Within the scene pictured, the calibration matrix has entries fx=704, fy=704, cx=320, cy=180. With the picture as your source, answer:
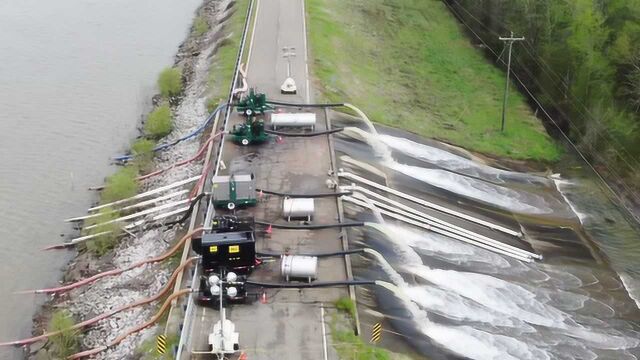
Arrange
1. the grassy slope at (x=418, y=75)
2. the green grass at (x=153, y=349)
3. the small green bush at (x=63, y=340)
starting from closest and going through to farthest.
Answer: the green grass at (x=153, y=349)
the small green bush at (x=63, y=340)
the grassy slope at (x=418, y=75)

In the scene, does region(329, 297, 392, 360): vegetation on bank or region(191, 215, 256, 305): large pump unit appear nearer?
region(329, 297, 392, 360): vegetation on bank

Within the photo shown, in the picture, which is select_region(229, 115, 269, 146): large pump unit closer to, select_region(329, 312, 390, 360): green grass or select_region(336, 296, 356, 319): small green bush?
select_region(336, 296, 356, 319): small green bush

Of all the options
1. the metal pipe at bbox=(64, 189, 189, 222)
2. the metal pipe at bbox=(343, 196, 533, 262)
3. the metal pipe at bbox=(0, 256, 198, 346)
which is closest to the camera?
the metal pipe at bbox=(0, 256, 198, 346)

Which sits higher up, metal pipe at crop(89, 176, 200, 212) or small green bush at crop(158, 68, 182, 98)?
small green bush at crop(158, 68, 182, 98)

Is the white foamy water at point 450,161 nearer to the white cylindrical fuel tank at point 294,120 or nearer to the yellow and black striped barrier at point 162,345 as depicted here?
the white cylindrical fuel tank at point 294,120

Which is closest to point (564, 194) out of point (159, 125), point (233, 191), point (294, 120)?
point (294, 120)

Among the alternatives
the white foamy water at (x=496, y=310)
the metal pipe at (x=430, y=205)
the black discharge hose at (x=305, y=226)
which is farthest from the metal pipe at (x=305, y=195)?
the white foamy water at (x=496, y=310)

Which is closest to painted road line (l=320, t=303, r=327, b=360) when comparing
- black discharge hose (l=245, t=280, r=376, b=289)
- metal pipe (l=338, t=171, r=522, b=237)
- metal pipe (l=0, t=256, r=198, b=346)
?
black discharge hose (l=245, t=280, r=376, b=289)

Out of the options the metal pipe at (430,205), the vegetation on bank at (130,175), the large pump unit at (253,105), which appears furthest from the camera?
the large pump unit at (253,105)
